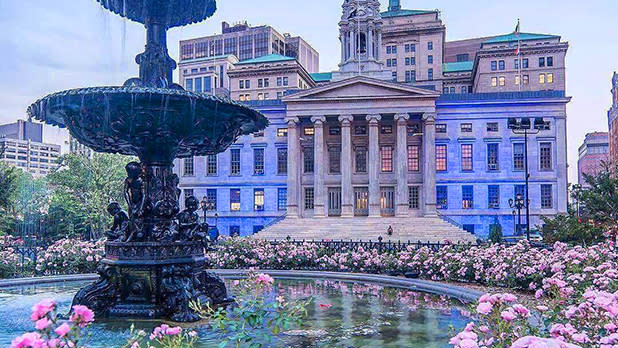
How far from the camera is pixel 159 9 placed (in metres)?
11.6

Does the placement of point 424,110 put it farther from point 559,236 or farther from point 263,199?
point 559,236

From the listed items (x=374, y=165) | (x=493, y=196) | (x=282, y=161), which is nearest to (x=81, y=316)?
(x=374, y=165)

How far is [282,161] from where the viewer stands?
61781 mm

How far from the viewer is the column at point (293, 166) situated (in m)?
58.1

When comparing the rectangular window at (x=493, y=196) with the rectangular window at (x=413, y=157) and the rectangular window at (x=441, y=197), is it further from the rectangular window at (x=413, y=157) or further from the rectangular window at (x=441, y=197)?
the rectangular window at (x=413, y=157)

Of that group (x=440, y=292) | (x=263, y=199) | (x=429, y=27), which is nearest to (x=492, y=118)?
(x=263, y=199)

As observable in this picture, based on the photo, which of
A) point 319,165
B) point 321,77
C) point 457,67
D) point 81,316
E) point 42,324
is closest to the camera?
point 42,324

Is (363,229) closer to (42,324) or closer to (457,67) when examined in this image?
(42,324)

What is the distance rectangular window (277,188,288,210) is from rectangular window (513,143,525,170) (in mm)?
25502

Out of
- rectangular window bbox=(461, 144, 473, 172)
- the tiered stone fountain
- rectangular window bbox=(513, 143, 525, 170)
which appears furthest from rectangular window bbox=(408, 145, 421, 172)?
the tiered stone fountain

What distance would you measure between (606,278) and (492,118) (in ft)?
179

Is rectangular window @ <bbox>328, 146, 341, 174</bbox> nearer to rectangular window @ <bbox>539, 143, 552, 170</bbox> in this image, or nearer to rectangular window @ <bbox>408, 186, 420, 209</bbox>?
rectangular window @ <bbox>408, 186, 420, 209</bbox>

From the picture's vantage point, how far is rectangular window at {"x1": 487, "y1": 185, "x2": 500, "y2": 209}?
191 ft

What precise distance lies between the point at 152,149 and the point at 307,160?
166 feet
